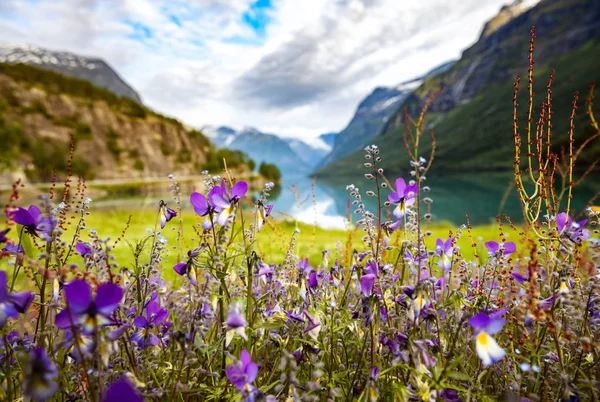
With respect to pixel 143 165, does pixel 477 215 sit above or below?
below

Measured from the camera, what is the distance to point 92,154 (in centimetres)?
7600

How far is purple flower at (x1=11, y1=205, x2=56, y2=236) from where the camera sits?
5.46 ft

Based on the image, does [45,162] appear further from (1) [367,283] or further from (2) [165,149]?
(1) [367,283]

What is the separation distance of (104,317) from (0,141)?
227 feet

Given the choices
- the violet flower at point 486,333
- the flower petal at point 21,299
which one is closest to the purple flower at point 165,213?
the flower petal at point 21,299

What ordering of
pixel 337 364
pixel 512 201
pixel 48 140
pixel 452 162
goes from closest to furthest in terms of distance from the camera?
1. pixel 337 364
2. pixel 512 201
3. pixel 48 140
4. pixel 452 162

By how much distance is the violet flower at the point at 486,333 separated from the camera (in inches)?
57.2

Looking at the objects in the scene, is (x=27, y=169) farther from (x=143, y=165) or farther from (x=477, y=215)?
(x=477, y=215)

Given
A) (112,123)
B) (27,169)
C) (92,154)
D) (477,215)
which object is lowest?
(477,215)

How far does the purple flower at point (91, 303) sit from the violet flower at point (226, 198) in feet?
2.41

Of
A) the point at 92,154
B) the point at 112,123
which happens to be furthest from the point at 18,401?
the point at 112,123

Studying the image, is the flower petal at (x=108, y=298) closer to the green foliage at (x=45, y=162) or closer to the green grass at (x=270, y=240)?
the green grass at (x=270, y=240)

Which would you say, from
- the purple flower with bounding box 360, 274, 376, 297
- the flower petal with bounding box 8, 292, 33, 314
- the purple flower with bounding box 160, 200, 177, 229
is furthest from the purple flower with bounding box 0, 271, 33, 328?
the purple flower with bounding box 360, 274, 376, 297

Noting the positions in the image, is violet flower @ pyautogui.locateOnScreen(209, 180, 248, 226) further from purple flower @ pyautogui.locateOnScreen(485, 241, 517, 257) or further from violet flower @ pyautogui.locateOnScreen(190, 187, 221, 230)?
purple flower @ pyautogui.locateOnScreen(485, 241, 517, 257)
